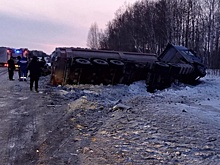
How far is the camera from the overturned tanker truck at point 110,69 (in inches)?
592

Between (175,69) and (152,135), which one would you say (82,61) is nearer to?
(175,69)

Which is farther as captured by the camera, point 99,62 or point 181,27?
point 181,27

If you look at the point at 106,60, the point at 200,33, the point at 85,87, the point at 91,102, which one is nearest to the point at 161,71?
the point at 106,60

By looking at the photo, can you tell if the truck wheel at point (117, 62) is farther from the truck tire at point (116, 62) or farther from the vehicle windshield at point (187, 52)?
the vehicle windshield at point (187, 52)

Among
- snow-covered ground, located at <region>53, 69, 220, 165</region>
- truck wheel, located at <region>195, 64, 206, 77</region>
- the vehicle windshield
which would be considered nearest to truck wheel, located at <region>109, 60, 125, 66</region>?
truck wheel, located at <region>195, 64, 206, 77</region>

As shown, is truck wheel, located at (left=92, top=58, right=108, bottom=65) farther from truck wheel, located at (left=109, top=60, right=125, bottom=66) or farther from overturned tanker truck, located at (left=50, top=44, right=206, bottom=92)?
truck wheel, located at (left=109, top=60, right=125, bottom=66)

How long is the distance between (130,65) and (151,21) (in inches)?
1355

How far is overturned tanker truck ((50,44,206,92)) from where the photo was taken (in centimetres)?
1504

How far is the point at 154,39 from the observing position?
158 feet

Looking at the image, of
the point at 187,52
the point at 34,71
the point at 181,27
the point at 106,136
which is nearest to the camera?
the point at 106,136

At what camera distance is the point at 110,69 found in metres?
15.6

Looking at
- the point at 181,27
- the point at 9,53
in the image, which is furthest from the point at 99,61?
the point at 181,27

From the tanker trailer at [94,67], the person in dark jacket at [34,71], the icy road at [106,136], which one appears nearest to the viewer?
the icy road at [106,136]

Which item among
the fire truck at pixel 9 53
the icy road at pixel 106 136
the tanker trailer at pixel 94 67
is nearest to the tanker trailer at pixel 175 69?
the tanker trailer at pixel 94 67
